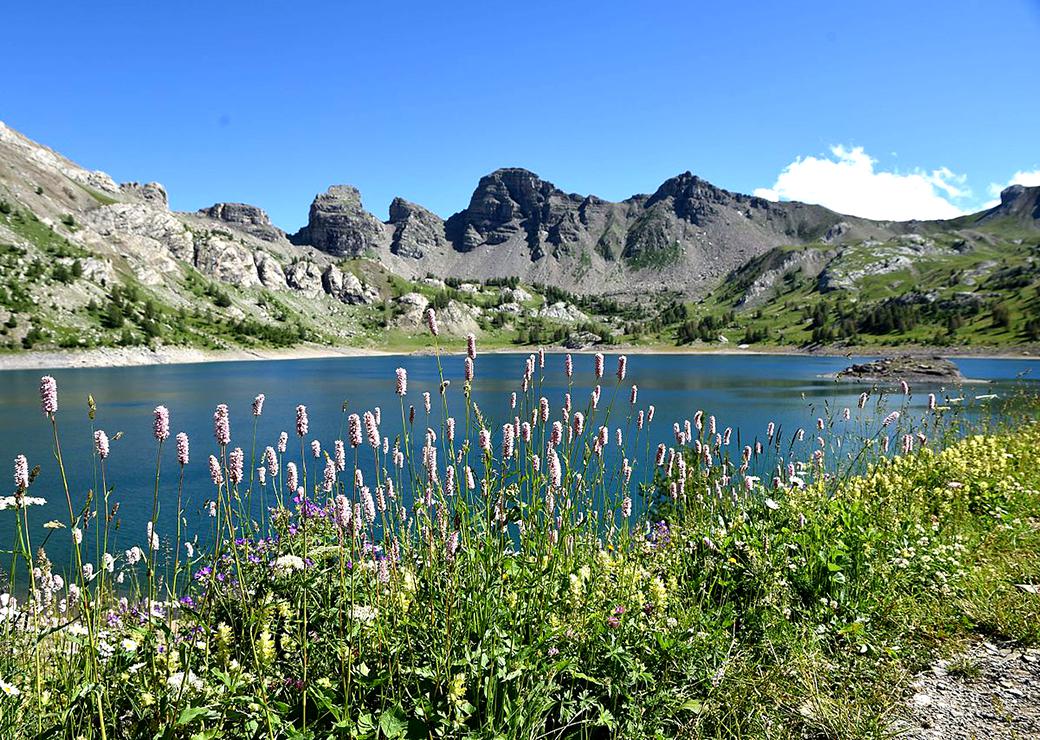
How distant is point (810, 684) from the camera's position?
4.53 meters

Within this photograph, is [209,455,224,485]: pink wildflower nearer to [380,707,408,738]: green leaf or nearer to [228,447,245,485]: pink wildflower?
[228,447,245,485]: pink wildflower

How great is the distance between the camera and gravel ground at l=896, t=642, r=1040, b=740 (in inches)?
160

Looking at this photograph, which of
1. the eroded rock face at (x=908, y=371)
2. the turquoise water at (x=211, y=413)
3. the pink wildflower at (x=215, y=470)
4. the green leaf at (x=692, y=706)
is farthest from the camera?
the eroded rock face at (x=908, y=371)

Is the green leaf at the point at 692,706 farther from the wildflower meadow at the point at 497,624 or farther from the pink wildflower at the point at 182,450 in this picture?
the pink wildflower at the point at 182,450

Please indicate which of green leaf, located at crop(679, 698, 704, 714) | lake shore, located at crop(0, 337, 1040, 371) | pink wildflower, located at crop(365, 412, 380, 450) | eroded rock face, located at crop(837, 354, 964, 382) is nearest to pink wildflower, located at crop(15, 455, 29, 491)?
pink wildflower, located at crop(365, 412, 380, 450)

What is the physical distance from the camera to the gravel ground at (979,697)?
407cm

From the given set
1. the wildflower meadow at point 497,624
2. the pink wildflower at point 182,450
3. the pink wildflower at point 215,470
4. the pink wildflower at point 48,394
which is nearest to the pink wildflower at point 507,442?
the wildflower meadow at point 497,624

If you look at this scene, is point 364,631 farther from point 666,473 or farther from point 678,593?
point 666,473

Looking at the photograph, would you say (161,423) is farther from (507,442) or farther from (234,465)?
(507,442)

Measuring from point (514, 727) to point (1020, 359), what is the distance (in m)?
193

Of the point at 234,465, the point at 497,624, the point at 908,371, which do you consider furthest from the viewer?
the point at 908,371

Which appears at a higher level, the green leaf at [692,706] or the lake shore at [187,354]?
the green leaf at [692,706]

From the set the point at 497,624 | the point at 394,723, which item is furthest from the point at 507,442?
the point at 394,723

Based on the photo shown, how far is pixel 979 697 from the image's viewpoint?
4438 mm
